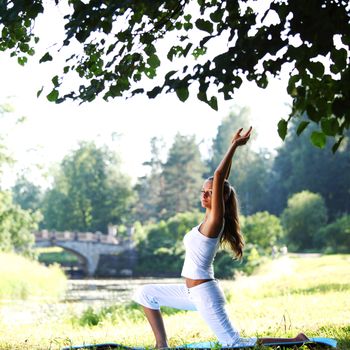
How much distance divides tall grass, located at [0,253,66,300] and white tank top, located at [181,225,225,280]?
16.2 meters

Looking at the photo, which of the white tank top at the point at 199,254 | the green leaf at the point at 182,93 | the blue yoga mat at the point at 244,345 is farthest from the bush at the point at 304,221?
the green leaf at the point at 182,93

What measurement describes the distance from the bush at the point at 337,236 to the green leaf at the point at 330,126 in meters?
38.2

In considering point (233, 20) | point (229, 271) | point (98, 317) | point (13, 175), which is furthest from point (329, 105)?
point (229, 271)

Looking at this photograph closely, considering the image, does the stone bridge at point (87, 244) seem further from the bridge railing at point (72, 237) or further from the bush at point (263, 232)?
the bush at point (263, 232)

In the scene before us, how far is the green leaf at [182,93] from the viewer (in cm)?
425

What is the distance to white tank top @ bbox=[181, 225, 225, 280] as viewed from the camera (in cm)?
488

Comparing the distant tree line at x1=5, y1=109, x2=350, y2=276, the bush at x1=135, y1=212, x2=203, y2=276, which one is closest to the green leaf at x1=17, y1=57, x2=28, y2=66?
the distant tree line at x1=5, y1=109, x2=350, y2=276

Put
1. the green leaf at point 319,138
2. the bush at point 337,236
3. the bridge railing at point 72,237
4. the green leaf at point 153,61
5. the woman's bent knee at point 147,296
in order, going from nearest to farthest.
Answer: the green leaf at point 319,138 → the woman's bent knee at point 147,296 → the green leaf at point 153,61 → the bush at point 337,236 → the bridge railing at point 72,237

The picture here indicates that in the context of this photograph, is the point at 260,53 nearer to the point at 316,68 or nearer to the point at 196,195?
the point at 316,68

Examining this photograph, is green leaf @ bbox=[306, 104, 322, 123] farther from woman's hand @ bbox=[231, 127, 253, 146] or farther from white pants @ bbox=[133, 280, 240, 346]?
white pants @ bbox=[133, 280, 240, 346]

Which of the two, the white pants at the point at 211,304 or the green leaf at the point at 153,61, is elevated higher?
the green leaf at the point at 153,61

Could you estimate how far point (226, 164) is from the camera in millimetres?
4805

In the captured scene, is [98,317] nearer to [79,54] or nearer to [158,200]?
[79,54]

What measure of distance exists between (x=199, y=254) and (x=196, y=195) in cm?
6373
